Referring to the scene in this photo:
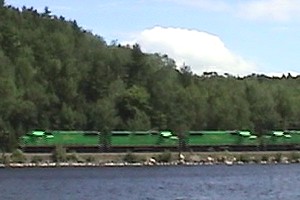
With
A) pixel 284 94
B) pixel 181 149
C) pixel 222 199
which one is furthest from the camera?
pixel 284 94

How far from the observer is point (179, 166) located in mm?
120750

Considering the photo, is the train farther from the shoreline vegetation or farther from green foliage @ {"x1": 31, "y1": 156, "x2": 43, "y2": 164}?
green foliage @ {"x1": 31, "y1": 156, "x2": 43, "y2": 164}

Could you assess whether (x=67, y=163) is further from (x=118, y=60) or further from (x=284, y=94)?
(x=284, y=94)

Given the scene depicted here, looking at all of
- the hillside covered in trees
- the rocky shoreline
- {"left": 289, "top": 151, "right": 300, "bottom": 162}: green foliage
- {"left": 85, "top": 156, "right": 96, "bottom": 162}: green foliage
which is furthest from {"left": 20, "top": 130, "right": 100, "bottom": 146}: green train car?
{"left": 289, "top": 151, "right": 300, "bottom": 162}: green foliage

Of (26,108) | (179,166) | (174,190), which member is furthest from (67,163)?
(174,190)

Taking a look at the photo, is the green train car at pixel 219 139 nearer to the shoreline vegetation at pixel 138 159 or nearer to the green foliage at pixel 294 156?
the shoreline vegetation at pixel 138 159

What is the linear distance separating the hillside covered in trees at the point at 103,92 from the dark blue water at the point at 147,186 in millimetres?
40654

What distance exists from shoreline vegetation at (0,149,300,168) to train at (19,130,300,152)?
4.43 meters

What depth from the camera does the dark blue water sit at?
200ft

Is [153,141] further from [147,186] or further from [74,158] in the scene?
[147,186]

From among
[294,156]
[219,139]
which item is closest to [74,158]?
[219,139]

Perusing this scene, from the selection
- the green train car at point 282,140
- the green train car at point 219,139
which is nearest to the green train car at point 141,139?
the green train car at point 219,139

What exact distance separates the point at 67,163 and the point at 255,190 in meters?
51.0

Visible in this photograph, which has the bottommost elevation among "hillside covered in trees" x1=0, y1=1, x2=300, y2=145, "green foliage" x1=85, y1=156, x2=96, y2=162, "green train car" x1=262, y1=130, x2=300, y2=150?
"green foliage" x1=85, y1=156, x2=96, y2=162
